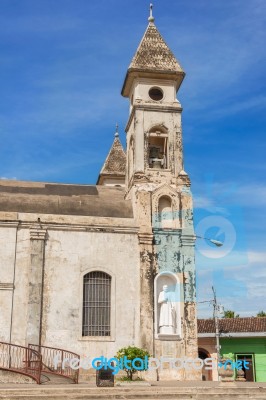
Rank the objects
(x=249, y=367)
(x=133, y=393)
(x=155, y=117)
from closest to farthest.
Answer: (x=133, y=393) < (x=155, y=117) < (x=249, y=367)

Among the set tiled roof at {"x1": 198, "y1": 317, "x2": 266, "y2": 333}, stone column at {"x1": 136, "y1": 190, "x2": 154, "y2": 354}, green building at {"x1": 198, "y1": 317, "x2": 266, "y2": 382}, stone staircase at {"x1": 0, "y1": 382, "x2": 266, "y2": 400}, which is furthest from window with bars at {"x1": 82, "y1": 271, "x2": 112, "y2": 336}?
tiled roof at {"x1": 198, "y1": 317, "x2": 266, "y2": 333}

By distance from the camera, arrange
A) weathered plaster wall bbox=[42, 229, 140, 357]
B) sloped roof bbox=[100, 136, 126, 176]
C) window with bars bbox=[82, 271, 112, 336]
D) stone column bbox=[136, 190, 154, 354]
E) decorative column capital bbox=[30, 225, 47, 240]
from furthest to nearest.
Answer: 1. sloped roof bbox=[100, 136, 126, 176]
2. decorative column capital bbox=[30, 225, 47, 240]
3. window with bars bbox=[82, 271, 112, 336]
4. stone column bbox=[136, 190, 154, 354]
5. weathered plaster wall bbox=[42, 229, 140, 357]

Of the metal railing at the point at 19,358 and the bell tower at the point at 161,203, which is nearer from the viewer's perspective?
the metal railing at the point at 19,358

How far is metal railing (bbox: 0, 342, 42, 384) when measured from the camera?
1849 cm

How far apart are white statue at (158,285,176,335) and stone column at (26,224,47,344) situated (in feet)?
16.4

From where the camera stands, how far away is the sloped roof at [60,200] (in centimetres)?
2236

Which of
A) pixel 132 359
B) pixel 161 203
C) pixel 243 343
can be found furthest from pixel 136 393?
pixel 243 343

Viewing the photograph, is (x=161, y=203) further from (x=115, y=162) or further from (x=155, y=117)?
(x=115, y=162)

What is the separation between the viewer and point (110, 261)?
21.7 metres

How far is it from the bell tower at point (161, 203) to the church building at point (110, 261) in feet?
0.15

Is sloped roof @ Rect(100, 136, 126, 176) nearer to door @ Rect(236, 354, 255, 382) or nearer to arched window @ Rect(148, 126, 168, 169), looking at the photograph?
arched window @ Rect(148, 126, 168, 169)

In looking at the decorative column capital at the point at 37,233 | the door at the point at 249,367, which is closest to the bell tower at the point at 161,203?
the decorative column capital at the point at 37,233

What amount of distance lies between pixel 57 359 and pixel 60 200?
277 inches
